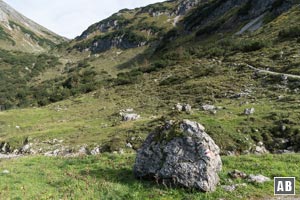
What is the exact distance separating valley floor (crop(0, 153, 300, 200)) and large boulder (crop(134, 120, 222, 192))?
0.37 metres

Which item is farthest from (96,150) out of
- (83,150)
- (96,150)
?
(83,150)

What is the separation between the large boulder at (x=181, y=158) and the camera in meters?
12.6

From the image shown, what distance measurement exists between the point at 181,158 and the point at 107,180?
3300 millimetres

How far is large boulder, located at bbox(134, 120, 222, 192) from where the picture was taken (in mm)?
12578

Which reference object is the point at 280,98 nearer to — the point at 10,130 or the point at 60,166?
the point at 60,166

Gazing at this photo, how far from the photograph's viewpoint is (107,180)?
14039mm

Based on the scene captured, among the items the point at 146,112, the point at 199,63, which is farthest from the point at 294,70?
the point at 199,63

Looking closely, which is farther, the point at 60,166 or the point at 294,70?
the point at 294,70

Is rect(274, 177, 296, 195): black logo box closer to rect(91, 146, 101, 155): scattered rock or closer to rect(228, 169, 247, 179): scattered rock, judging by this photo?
rect(228, 169, 247, 179): scattered rock

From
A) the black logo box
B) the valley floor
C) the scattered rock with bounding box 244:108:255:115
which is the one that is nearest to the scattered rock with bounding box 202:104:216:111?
the scattered rock with bounding box 244:108:255:115

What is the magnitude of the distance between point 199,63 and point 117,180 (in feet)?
154

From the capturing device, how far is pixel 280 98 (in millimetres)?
31672

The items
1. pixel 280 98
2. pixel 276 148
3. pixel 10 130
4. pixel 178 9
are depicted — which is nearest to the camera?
pixel 276 148

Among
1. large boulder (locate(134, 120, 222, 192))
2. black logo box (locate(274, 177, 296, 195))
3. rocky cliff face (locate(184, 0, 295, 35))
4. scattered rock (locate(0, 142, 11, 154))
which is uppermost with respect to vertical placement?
rocky cliff face (locate(184, 0, 295, 35))
